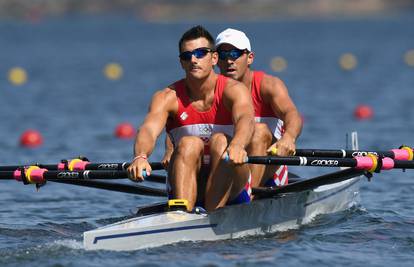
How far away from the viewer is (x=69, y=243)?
359 inches

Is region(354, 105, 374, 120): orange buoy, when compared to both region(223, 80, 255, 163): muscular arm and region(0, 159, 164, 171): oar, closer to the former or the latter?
region(0, 159, 164, 171): oar

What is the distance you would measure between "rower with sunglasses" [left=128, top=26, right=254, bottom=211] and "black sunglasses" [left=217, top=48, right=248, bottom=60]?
95 centimetres

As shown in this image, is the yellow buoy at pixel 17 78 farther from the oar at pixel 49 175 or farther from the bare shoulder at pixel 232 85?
the bare shoulder at pixel 232 85

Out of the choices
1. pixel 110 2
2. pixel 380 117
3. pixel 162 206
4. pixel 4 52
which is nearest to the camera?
pixel 162 206

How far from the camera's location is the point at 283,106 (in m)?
10.6

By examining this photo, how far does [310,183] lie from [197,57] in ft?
6.76

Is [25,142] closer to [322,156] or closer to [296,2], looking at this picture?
[322,156]

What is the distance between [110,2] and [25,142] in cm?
14943

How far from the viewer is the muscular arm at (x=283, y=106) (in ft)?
33.7

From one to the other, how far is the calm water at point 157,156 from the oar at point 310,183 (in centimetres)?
45

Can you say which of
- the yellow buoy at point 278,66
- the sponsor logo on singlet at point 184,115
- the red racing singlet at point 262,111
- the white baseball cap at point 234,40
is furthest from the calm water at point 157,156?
the white baseball cap at point 234,40

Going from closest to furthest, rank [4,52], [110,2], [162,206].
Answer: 1. [162,206]
2. [4,52]
3. [110,2]

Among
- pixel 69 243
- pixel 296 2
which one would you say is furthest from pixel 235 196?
pixel 296 2

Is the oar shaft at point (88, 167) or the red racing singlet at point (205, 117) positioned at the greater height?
the red racing singlet at point (205, 117)
